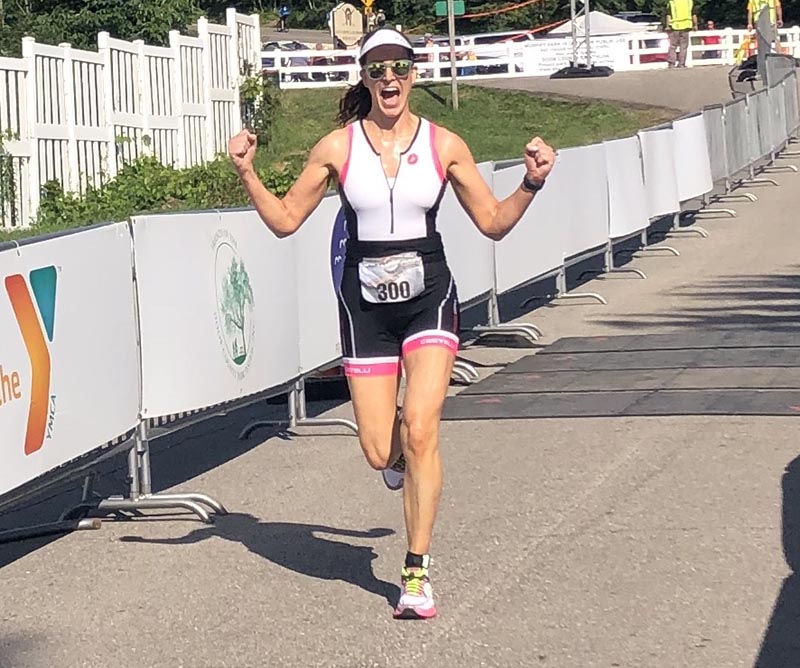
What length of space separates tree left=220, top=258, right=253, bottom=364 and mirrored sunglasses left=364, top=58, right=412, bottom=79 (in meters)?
3.00

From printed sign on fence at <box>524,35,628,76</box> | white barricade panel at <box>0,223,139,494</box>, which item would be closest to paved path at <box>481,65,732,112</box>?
printed sign on fence at <box>524,35,628,76</box>

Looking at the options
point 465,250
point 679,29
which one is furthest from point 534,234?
point 679,29

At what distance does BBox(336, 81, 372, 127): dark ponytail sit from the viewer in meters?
6.68

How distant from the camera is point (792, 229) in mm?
20594

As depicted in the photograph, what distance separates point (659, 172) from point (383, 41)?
1339 centimetres

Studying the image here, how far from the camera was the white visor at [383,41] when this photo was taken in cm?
643

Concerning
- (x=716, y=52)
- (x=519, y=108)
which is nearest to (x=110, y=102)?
(x=519, y=108)

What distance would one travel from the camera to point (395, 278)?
6.38 m

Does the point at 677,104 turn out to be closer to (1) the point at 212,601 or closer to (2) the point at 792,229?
(2) the point at 792,229

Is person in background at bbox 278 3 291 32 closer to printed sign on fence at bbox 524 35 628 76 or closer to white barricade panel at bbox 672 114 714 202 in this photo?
printed sign on fence at bbox 524 35 628 76

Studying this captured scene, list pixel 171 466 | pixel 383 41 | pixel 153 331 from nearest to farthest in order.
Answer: pixel 383 41, pixel 153 331, pixel 171 466

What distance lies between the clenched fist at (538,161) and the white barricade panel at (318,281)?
13.4 ft

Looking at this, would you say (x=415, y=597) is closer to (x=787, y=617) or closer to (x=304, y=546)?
(x=787, y=617)

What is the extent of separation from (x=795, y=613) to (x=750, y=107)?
69.6 feet
